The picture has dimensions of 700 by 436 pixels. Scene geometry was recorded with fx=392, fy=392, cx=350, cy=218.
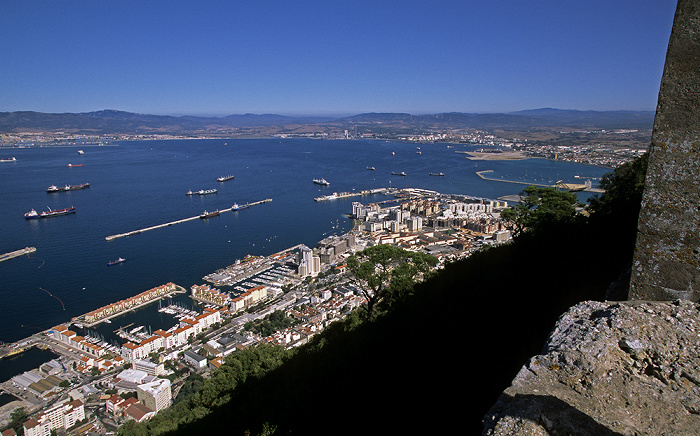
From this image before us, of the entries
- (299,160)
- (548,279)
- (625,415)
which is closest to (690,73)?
(625,415)

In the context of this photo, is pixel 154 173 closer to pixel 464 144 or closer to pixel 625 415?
pixel 625 415

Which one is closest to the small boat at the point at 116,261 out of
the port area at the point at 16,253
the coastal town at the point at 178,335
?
the coastal town at the point at 178,335

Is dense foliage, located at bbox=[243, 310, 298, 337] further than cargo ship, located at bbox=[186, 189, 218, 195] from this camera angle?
No

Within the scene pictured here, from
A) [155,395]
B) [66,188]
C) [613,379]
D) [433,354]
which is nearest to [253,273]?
[155,395]

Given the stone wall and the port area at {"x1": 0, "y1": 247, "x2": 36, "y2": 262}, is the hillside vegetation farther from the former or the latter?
the port area at {"x1": 0, "y1": 247, "x2": 36, "y2": 262}

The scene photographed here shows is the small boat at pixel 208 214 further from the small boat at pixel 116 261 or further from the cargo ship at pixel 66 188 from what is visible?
the cargo ship at pixel 66 188

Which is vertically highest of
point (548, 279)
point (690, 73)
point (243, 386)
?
point (690, 73)

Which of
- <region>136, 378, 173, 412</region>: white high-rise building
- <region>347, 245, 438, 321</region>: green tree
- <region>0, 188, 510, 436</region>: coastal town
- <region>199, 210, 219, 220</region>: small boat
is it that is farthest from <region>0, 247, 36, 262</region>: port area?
<region>347, 245, 438, 321</region>: green tree
